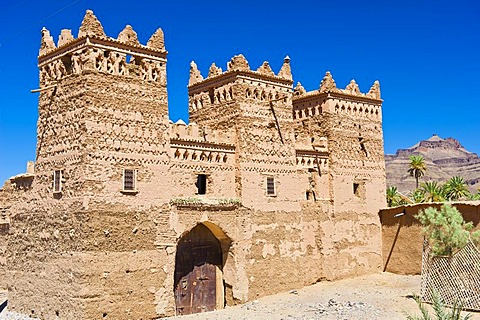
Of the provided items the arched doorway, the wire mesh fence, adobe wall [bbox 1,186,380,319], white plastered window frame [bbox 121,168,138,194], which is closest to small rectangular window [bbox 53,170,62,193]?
adobe wall [bbox 1,186,380,319]

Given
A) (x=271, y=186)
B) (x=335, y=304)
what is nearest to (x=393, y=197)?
(x=271, y=186)

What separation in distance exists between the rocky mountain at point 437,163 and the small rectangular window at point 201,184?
6773 cm

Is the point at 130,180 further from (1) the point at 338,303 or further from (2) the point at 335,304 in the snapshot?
(1) the point at 338,303

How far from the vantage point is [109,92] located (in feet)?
60.4

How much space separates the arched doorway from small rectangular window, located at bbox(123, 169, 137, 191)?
3092mm

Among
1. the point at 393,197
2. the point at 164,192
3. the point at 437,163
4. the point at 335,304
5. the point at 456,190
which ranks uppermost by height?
the point at 437,163

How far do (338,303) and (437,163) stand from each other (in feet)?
416

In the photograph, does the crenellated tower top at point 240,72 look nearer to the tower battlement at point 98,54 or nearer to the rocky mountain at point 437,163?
the tower battlement at point 98,54

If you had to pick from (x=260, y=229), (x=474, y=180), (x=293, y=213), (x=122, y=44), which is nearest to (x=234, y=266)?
(x=260, y=229)

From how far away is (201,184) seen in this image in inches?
864

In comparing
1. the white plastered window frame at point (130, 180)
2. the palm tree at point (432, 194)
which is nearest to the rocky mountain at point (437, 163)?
the palm tree at point (432, 194)

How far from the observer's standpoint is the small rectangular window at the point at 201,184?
70.6 ft

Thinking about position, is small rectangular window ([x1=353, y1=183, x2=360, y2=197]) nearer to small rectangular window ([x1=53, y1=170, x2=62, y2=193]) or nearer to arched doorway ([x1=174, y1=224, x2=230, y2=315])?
arched doorway ([x1=174, y1=224, x2=230, y2=315])

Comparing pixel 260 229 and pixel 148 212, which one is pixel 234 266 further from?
pixel 148 212
